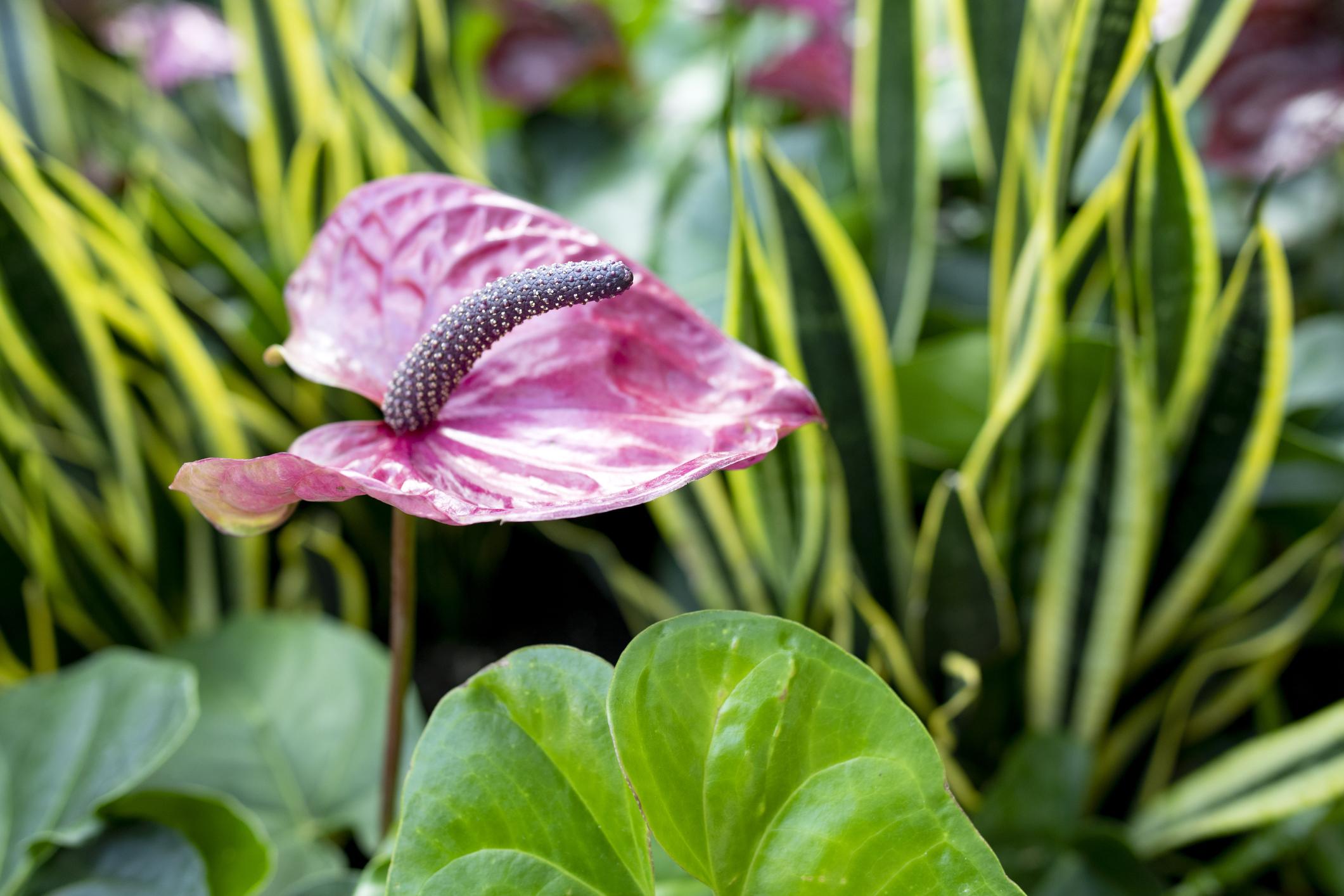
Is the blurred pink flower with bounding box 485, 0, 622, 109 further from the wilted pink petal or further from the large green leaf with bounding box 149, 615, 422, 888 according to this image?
the large green leaf with bounding box 149, 615, 422, 888

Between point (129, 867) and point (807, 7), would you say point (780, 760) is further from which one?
point (807, 7)

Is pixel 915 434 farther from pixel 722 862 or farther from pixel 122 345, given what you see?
pixel 122 345

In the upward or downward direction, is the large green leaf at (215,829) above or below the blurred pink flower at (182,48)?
below

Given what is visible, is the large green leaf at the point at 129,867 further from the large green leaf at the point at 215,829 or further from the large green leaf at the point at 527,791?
the large green leaf at the point at 527,791

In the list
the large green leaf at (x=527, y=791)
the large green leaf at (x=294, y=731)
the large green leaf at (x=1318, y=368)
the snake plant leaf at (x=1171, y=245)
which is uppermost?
the snake plant leaf at (x=1171, y=245)

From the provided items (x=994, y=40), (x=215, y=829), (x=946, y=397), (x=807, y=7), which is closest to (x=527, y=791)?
(x=215, y=829)

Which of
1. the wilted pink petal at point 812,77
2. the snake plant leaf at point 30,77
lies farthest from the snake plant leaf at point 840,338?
the snake plant leaf at point 30,77
